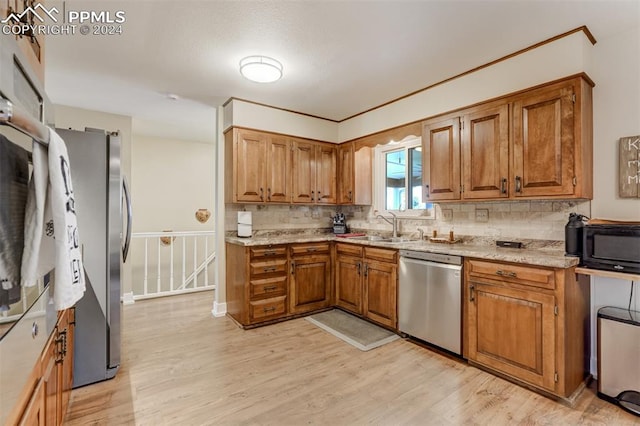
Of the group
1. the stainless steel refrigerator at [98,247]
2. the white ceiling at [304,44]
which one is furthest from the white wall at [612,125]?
the stainless steel refrigerator at [98,247]

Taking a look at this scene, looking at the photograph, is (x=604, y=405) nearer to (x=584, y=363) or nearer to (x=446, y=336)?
(x=584, y=363)

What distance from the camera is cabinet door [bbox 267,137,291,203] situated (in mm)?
3838

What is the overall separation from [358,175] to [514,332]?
2.59 meters

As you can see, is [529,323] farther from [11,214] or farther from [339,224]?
[11,214]

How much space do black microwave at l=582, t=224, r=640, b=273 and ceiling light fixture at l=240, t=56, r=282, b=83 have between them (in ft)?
8.83

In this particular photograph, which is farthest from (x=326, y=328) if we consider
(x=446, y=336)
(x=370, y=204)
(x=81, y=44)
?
(x=81, y=44)

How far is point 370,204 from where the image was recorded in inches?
168

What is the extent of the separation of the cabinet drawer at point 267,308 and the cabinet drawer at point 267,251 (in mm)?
498

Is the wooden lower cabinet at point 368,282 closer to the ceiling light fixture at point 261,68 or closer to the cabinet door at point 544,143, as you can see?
the cabinet door at point 544,143

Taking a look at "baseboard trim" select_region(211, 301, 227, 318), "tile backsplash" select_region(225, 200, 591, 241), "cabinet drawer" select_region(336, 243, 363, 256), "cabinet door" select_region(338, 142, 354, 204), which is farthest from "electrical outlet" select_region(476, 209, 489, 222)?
"baseboard trim" select_region(211, 301, 227, 318)

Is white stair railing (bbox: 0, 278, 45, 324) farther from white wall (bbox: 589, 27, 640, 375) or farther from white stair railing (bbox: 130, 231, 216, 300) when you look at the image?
white stair railing (bbox: 130, 231, 216, 300)

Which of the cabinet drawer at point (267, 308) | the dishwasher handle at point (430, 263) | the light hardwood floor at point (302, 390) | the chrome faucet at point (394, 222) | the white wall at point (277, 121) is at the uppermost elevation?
the white wall at point (277, 121)

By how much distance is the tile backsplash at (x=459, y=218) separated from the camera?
8.42 feet

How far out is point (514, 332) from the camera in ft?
7.36
